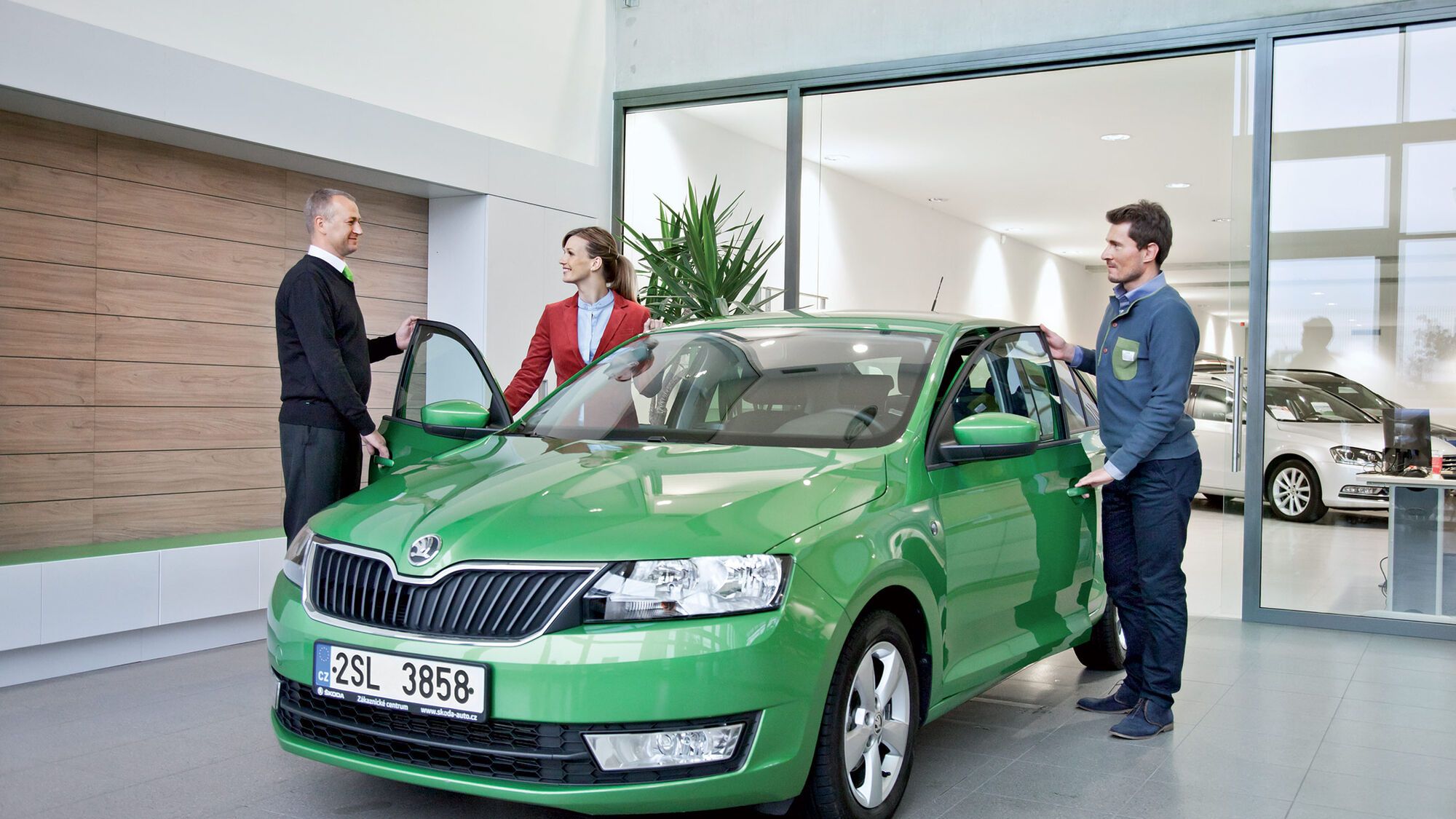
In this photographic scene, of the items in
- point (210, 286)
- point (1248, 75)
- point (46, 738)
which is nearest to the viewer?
point (46, 738)

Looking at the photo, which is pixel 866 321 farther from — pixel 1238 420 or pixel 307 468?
pixel 1238 420

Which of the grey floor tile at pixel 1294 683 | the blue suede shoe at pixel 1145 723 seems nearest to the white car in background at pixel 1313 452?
the grey floor tile at pixel 1294 683

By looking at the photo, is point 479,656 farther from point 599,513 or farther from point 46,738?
point 46,738

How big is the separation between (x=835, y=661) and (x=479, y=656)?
74 centimetres

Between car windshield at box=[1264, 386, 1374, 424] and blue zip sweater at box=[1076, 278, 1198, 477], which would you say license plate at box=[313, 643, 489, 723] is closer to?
blue zip sweater at box=[1076, 278, 1198, 477]

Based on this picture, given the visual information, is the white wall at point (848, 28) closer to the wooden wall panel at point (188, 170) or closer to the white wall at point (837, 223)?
the white wall at point (837, 223)

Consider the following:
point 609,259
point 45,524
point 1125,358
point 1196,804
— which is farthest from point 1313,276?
point 45,524

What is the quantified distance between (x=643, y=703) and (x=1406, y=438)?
4.99m

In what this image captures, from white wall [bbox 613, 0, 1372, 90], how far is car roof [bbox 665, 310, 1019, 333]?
3341 millimetres

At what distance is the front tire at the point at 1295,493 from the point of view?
19.3ft

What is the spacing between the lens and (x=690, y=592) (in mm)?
2359

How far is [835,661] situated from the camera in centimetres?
250

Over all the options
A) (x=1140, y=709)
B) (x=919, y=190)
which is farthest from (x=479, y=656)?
(x=919, y=190)

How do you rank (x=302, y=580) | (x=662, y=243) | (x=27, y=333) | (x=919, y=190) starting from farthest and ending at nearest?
1. (x=919, y=190)
2. (x=662, y=243)
3. (x=27, y=333)
4. (x=302, y=580)
